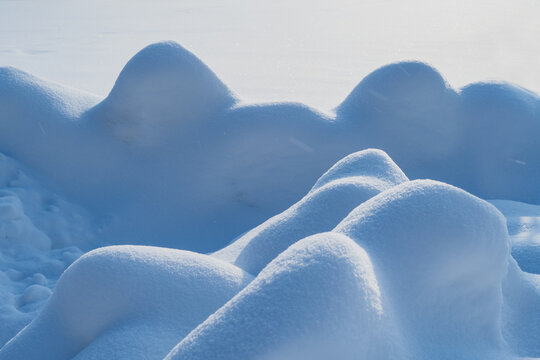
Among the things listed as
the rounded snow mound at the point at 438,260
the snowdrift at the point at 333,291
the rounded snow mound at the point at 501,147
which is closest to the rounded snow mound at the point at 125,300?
the snowdrift at the point at 333,291

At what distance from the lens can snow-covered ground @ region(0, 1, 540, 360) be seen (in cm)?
74

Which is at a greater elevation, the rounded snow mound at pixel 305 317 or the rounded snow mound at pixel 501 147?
the rounded snow mound at pixel 305 317

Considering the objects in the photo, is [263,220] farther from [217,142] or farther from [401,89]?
[401,89]

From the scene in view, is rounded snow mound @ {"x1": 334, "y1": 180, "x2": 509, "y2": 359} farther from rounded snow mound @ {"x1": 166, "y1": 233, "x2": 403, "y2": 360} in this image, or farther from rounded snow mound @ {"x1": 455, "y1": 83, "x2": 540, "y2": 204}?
rounded snow mound @ {"x1": 455, "y1": 83, "x2": 540, "y2": 204}

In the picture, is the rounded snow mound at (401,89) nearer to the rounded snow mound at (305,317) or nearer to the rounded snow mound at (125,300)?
the rounded snow mound at (125,300)

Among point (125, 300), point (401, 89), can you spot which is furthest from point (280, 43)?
point (125, 300)

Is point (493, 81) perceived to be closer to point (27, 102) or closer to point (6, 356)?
point (27, 102)

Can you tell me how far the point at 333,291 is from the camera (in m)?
0.70

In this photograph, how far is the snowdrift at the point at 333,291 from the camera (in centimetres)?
69

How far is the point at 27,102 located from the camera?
6.88 ft

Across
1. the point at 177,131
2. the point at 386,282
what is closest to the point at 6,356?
the point at 386,282

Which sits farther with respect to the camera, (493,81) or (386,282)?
(493,81)

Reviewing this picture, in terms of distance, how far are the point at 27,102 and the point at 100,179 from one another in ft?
1.27

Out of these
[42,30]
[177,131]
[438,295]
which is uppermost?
[438,295]
